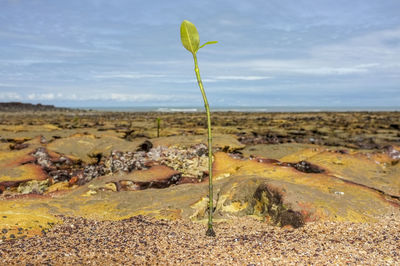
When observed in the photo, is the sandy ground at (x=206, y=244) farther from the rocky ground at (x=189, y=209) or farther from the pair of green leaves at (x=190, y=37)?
the pair of green leaves at (x=190, y=37)

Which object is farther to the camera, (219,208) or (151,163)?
(151,163)

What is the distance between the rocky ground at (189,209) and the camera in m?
3.61

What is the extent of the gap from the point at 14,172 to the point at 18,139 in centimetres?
667

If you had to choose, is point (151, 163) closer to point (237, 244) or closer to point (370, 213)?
point (237, 244)

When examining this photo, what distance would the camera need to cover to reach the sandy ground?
3.42 meters

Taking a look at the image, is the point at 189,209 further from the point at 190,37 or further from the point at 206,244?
the point at 190,37

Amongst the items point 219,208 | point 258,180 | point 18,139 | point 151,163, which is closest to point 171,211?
point 219,208

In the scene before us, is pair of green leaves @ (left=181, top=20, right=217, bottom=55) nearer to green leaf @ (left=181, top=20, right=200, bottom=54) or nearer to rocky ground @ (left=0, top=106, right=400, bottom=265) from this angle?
green leaf @ (left=181, top=20, right=200, bottom=54)

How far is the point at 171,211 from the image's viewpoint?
5195 millimetres

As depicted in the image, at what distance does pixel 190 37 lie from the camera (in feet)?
13.2

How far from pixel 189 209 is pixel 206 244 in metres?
1.33

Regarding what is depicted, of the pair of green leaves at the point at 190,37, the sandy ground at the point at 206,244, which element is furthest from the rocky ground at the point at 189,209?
the pair of green leaves at the point at 190,37

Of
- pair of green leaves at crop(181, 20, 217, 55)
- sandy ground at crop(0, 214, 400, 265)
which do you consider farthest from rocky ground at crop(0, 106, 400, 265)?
pair of green leaves at crop(181, 20, 217, 55)

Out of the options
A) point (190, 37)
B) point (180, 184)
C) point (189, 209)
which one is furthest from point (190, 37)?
point (180, 184)
